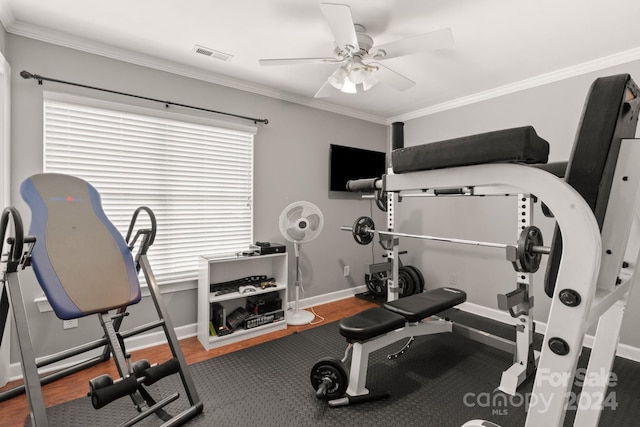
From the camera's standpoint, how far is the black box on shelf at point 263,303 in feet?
9.55

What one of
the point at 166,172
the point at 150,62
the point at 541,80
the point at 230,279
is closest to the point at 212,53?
the point at 150,62

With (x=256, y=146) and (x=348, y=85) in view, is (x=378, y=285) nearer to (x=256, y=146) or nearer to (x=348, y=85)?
(x=256, y=146)

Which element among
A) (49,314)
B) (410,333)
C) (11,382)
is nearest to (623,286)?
(410,333)

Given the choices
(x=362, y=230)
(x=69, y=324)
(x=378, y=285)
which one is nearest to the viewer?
(x=69, y=324)

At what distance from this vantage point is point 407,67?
2746 mm

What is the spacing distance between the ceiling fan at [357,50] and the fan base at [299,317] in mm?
2204

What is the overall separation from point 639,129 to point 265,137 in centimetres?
317

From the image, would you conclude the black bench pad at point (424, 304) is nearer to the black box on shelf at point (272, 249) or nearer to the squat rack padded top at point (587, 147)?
the black box on shelf at point (272, 249)

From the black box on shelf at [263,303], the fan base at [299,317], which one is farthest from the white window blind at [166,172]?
the fan base at [299,317]

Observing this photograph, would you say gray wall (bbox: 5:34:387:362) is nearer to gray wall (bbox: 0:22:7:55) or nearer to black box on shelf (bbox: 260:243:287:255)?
gray wall (bbox: 0:22:7:55)

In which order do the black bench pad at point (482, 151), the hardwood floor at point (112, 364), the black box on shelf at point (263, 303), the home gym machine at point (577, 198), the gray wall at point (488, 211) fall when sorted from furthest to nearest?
1. the black box on shelf at point (263, 303)
2. the gray wall at point (488, 211)
3. the hardwood floor at point (112, 364)
4. the black bench pad at point (482, 151)
5. the home gym machine at point (577, 198)

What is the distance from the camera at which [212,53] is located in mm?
2500

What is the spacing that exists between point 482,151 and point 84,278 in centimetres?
198

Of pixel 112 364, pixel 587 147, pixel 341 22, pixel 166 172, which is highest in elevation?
pixel 341 22
